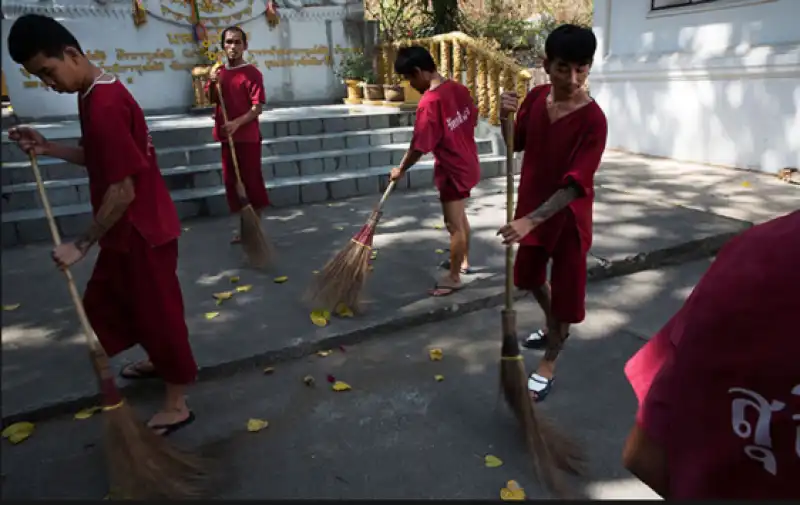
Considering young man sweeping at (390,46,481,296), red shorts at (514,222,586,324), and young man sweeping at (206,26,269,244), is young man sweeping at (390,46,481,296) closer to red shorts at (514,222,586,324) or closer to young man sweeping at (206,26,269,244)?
red shorts at (514,222,586,324)

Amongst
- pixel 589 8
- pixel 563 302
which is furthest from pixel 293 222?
pixel 589 8

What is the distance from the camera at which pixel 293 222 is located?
255 inches

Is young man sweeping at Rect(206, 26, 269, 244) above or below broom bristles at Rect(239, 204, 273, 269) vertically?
above

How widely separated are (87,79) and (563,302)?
2199 mm

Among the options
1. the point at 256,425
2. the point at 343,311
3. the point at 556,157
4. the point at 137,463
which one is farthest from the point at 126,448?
the point at 556,157

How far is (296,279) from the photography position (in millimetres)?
4773

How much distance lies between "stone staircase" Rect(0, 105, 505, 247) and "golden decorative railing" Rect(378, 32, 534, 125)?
48 centimetres

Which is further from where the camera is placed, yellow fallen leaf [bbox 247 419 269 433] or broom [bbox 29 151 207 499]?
yellow fallen leaf [bbox 247 419 269 433]

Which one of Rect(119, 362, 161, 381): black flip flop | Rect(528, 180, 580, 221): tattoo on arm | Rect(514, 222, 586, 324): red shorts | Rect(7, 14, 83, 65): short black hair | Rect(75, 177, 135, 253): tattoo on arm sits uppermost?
Rect(7, 14, 83, 65): short black hair

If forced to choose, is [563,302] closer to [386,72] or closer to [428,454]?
[428,454]

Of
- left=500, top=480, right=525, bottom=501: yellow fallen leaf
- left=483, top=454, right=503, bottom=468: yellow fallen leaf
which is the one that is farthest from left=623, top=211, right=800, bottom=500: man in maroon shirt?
left=483, top=454, right=503, bottom=468: yellow fallen leaf

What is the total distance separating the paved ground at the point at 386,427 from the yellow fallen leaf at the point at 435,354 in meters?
0.03

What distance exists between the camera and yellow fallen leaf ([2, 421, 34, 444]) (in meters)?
2.88

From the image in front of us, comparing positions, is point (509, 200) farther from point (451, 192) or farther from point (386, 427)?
point (451, 192)
